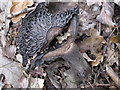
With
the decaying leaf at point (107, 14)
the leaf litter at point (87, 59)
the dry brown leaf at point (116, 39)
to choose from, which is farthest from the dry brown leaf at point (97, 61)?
the decaying leaf at point (107, 14)

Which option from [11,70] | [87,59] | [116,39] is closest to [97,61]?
[87,59]

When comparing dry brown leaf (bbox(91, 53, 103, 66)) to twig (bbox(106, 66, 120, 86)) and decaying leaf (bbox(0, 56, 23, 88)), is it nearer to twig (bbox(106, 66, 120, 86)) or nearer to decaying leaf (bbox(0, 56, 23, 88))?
twig (bbox(106, 66, 120, 86))

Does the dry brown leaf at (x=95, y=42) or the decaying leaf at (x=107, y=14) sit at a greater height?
the decaying leaf at (x=107, y=14)

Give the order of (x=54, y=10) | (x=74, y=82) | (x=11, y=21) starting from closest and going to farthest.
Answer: (x=74, y=82) → (x=54, y=10) → (x=11, y=21)

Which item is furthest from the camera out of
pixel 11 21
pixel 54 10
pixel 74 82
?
pixel 11 21

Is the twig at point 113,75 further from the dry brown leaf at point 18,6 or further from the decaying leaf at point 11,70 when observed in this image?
the dry brown leaf at point 18,6

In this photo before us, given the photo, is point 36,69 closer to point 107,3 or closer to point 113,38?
point 113,38

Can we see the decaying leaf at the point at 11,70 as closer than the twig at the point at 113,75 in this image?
No

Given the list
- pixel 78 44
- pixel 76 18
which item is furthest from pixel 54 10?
pixel 78 44
